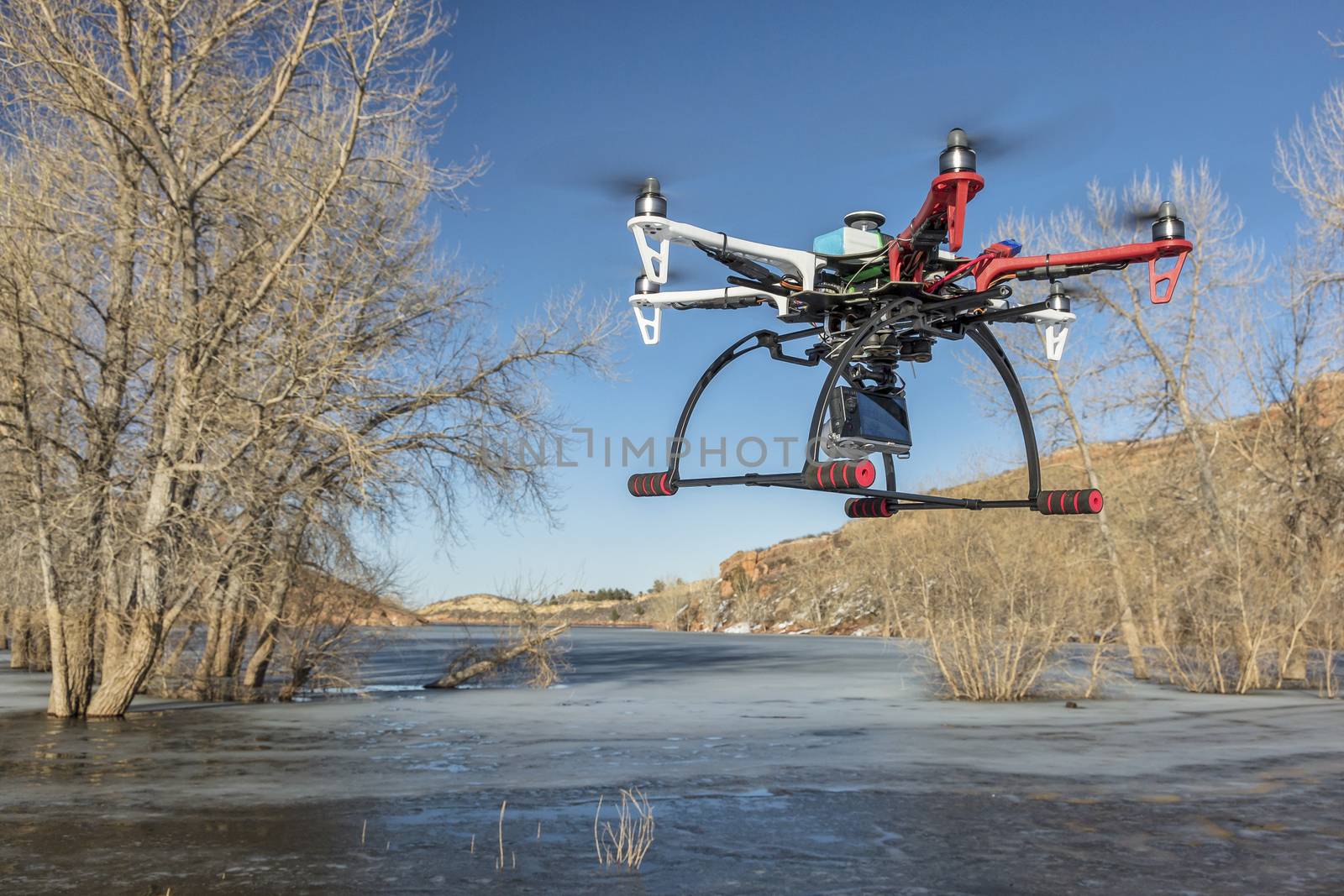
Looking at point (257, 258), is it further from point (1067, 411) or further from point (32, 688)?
point (1067, 411)

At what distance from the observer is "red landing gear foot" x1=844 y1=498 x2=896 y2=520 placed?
780cm

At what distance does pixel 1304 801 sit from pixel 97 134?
16.8m

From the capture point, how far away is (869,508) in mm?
8086

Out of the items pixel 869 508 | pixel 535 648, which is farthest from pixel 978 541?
pixel 869 508

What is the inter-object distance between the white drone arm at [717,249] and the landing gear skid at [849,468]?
34 cm

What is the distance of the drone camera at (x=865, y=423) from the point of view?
6680 mm

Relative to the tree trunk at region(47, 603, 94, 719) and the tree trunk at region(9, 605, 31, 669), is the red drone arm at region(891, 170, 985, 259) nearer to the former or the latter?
the tree trunk at region(47, 603, 94, 719)

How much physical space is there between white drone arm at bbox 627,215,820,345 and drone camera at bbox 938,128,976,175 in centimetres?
119

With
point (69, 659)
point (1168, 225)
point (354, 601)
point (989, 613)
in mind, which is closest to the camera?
point (1168, 225)

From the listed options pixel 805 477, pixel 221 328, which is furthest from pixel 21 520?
pixel 805 477

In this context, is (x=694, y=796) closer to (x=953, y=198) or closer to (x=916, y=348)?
(x=916, y=348)

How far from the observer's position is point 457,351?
18984 mm

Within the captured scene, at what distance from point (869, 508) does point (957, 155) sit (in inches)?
128

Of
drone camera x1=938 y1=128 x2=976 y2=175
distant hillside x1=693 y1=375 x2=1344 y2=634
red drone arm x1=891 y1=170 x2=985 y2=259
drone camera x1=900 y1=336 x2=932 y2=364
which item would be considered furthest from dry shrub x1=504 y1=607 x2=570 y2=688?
drone camera x1=938 y1=128 x2=976 y2=175
